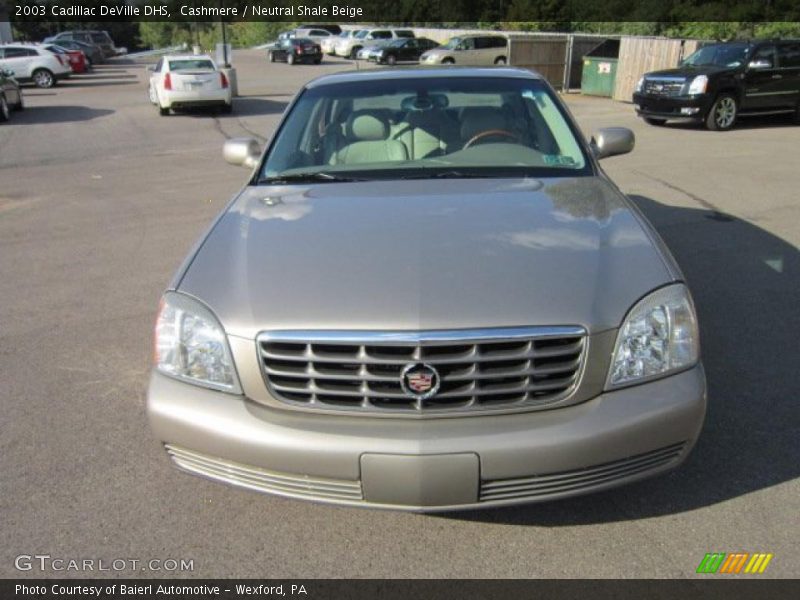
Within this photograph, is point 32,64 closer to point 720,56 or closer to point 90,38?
point 90,38

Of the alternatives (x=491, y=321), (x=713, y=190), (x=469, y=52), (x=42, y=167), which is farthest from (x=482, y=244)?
(x=469, y=52)

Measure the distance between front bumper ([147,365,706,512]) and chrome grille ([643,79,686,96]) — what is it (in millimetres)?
13755

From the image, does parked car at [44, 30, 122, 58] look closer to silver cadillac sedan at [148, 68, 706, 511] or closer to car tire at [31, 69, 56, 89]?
car tire at [31, 69, 56, 89]

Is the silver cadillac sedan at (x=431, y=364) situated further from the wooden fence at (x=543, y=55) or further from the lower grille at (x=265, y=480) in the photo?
the wooden fence at (x=543, y=55)

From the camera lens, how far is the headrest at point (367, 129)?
13.9 feet

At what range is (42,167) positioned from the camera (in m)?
11.6

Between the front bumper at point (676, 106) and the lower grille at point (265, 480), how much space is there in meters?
14.2

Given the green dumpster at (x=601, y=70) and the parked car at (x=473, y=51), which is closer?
the green dumpster at (x=601, y=70)

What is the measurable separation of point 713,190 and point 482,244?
7.07 meters

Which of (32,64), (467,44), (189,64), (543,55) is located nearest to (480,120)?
(189,64)

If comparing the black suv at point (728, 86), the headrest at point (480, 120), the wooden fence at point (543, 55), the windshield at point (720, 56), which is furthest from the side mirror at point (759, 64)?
the headrest at point (480, 120)

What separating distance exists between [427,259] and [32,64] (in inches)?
1172

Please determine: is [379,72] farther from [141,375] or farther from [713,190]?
[713,190]

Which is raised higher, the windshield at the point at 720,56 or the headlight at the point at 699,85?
the windshield at the point at 720,56
